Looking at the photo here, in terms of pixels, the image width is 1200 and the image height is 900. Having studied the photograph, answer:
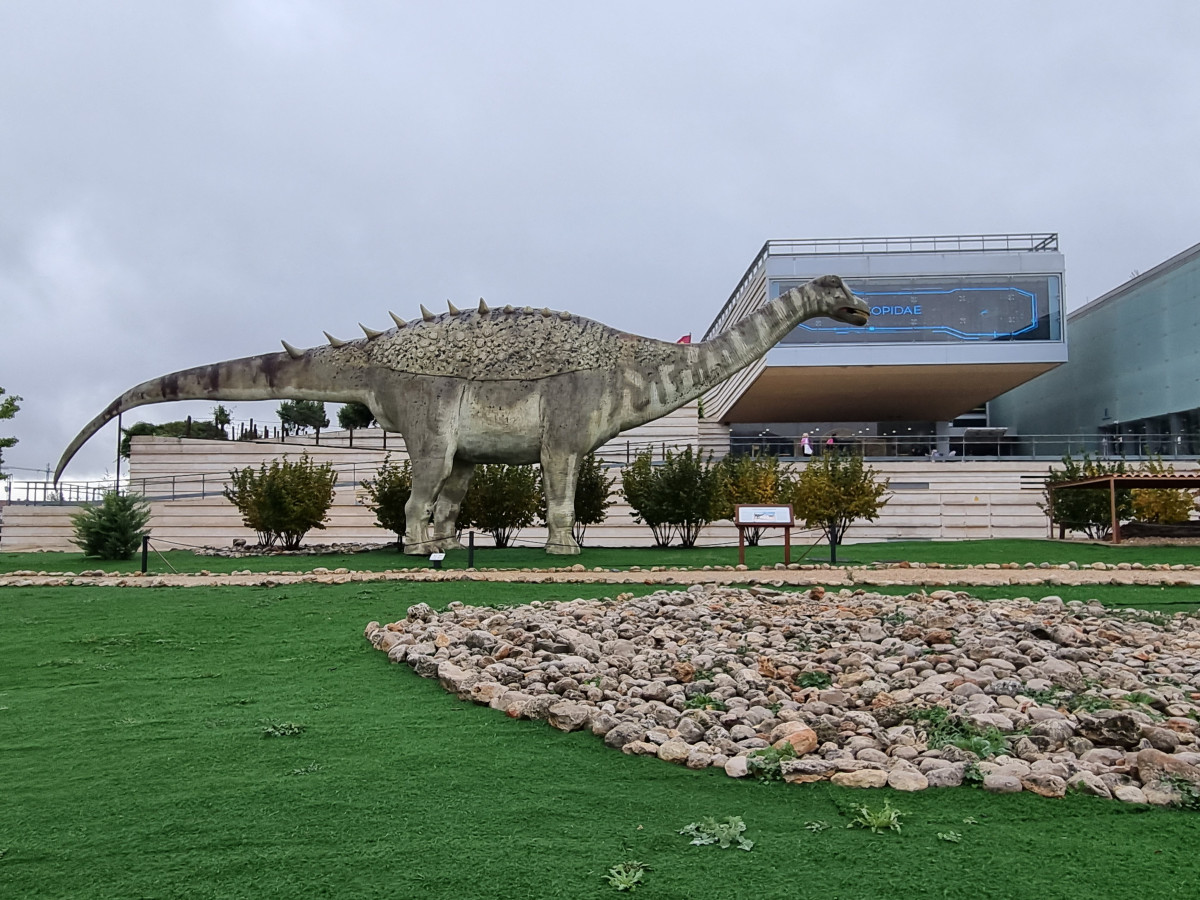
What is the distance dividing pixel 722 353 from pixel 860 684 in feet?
31.0

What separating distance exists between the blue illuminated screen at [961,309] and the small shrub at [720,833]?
3393 cm

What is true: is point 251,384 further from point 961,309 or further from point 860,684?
point 961,309

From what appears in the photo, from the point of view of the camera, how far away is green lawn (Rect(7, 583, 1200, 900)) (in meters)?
2.68

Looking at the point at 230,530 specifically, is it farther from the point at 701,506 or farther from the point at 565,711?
the point at 565,711

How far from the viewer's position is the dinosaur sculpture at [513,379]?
13609 mm

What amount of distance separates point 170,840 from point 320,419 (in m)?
43.0

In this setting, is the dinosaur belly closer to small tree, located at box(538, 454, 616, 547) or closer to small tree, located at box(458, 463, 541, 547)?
Result: small tree, located at box(538, 454, 616, 547)

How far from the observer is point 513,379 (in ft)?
44.7

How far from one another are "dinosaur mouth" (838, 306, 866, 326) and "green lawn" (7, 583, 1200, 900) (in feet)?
35.4

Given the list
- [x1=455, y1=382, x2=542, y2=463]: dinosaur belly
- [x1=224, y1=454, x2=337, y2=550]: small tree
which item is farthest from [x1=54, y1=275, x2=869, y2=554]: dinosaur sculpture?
[x1=224, y1=454, x2=337, y2=550]: small tree

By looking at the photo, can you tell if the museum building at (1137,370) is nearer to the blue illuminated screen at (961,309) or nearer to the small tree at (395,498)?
the blue illuminated screen at (961,309)

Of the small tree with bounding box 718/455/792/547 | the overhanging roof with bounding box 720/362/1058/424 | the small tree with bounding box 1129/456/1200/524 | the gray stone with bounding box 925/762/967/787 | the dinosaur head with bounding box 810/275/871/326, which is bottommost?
the gray stone with bounding box 925/762/967/787

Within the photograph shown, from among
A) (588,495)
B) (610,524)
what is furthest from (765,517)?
(610,524)

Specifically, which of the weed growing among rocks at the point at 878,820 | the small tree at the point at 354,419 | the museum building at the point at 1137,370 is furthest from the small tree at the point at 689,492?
the small tree at the point at 354,419
